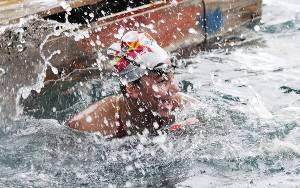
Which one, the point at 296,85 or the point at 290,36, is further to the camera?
the point at 290,36

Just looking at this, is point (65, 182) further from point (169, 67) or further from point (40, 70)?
point (40, 70)

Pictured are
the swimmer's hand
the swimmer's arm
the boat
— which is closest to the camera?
the swimmer's hand

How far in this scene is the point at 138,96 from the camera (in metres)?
5.37

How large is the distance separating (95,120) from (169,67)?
3.22 ft

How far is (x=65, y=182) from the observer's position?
470cm

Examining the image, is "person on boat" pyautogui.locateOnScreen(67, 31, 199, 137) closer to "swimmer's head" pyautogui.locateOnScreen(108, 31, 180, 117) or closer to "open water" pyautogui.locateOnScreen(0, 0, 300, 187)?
"swimmer's head" pyautogui.locateOnScreen(108, 31, 180, 117)

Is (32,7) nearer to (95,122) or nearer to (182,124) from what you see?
(95,122)

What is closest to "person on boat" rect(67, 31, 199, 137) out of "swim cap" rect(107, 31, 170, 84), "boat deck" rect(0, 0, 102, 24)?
"swim cap" rect(107, 31, 170, 84)

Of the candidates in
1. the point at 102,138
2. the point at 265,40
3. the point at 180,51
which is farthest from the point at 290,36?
the point at 102,138

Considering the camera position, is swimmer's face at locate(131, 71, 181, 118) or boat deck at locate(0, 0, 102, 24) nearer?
swimmer's face at locate(131, 71, 181, 118)

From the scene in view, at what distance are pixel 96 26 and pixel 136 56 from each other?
1938mm

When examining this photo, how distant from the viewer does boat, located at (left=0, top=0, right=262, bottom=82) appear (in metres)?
6.50

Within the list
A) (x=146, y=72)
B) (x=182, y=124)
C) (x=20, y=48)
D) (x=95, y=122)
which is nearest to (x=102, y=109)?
(x=95, y=122)

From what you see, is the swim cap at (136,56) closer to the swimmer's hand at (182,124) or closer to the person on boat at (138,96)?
the person on boat at (138,96)
